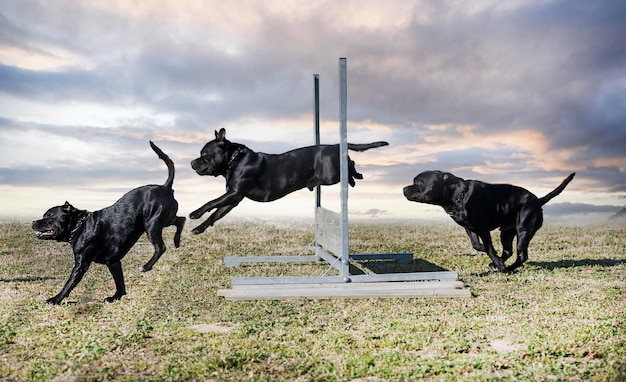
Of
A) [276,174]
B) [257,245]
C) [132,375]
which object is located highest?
[276,174]

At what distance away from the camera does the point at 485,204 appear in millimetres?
9383

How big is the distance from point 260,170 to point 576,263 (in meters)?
6.03

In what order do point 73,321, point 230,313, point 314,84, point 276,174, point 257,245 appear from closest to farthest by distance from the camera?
point 73,321 → point 230,313 → point 276,174 → point 314,84 → point 257,245

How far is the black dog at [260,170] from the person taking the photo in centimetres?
789

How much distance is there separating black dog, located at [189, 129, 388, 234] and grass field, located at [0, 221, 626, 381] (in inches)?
52.8

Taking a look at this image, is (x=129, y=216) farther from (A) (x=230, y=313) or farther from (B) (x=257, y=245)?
(B) (x=257, y=245)

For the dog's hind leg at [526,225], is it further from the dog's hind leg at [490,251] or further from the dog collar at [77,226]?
the dog collar at [77,226]

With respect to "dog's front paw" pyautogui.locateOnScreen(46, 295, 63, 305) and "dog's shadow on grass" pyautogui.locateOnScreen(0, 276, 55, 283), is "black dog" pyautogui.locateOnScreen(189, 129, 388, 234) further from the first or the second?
"dog's shadow on grass" pyautogui.locateOnScreen(0, 276, 55, 283)

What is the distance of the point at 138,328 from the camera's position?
6309 millimetres

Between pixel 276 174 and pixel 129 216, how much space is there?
199 cm

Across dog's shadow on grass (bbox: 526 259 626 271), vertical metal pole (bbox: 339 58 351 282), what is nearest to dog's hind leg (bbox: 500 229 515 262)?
dog's shadow on grass (bbox: 526 259 626 271)

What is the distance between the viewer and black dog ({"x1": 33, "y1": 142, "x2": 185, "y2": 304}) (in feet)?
22.3

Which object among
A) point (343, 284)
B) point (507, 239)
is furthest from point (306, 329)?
point (507, 239)

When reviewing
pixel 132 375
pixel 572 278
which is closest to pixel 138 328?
pixel 132 375
